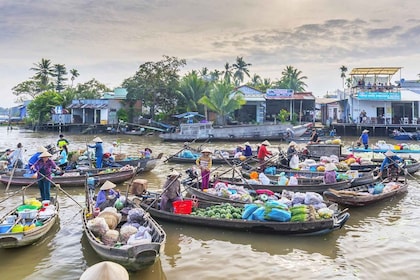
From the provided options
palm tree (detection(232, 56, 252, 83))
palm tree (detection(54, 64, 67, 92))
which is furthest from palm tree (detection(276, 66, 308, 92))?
palm tree (detection(54, 64, 67, 92))

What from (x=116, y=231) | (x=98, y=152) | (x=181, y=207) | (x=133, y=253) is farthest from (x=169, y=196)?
(x=98, y=152)

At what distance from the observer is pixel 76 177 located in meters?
12.5

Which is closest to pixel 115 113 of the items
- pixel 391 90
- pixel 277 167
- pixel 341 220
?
pixel 391 90

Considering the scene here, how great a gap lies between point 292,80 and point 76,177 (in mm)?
44515

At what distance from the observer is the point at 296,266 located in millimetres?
6523

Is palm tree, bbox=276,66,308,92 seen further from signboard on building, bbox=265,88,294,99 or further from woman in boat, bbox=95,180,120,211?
woman in boat, bbox=95,180,120,211

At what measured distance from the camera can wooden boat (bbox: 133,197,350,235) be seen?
7.44m

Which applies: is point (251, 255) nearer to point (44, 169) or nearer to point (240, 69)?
point (44, 169)

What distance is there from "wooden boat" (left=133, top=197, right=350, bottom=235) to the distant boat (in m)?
21.7

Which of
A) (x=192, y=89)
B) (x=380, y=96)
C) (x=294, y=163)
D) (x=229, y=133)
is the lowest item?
(x=294, y=163)

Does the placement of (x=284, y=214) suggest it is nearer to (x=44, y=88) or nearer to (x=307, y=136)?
(x=307, y=136)

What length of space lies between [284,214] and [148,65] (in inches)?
1344

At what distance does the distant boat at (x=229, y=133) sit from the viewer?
30.0 m

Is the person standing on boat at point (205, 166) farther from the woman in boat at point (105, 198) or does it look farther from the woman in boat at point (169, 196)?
the woman in boat at point (105, 198)
